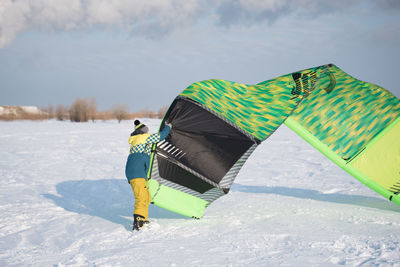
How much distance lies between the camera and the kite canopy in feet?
16.5

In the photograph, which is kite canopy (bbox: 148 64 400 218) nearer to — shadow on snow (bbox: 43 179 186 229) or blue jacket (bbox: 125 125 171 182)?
blue jacket (bbox: 125 125 171 182)

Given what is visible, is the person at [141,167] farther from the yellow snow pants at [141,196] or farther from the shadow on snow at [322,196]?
the shadow on snow at [322,196]

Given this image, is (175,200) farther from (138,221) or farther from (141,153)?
(141,153)

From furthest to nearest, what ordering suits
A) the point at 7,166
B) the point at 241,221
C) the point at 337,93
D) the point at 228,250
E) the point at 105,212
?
the point at 7,166 < the point at 337,93 < the point at 105,212 < the point at 241,221 < the point at 228,250

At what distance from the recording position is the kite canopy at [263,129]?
504 cm

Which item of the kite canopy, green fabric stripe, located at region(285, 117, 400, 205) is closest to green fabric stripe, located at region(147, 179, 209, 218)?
the kite canopy

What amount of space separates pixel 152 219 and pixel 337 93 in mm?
3677

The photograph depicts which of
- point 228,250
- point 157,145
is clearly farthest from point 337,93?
point 228,250

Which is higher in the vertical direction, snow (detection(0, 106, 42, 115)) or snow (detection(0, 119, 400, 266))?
snow (detection(0, 119, 400, 266))

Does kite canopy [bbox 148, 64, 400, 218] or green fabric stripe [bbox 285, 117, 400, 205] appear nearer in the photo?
kite canopy [bbox 148, 64, 400, 218]

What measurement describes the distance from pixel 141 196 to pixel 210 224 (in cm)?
99

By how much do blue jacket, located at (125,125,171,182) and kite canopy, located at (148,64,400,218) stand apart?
17cm

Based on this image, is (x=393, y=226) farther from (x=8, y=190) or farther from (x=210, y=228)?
(x=8, y=190)

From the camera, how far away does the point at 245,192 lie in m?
6.96
